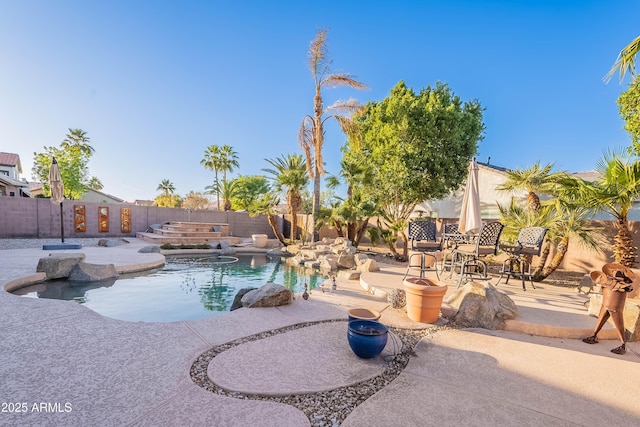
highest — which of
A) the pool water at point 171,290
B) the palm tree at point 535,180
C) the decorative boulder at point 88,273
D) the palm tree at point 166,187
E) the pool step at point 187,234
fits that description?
the palm tree at point 166,187

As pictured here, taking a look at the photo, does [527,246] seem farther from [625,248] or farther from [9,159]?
[9,159]

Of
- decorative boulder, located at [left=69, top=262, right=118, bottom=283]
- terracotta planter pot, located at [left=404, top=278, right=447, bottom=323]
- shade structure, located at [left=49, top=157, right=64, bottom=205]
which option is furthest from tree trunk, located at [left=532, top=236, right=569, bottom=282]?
shade structure, located at [left=49, top=157, right=64, bottom=205]

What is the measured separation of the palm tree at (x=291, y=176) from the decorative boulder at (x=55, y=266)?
9.20 metres

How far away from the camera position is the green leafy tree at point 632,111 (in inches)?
304

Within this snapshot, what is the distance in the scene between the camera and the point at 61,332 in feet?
10.3

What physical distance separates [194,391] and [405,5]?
1187 centimetres

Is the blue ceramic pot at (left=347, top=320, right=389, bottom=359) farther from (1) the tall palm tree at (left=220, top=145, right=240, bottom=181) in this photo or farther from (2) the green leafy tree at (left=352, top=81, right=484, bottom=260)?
(1) the tall palm tree at (left=220, top=145, right=240, bottom=181)

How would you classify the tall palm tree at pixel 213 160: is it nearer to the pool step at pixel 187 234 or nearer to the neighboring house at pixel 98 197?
the neighboring house at pixel 98 197

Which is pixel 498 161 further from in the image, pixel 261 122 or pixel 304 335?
pixel 304 335

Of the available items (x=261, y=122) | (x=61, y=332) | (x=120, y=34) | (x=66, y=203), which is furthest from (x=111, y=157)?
(x=61, y=332)

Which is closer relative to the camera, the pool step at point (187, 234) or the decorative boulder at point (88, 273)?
the decorative boulder at point (88, 273)

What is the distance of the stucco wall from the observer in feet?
43.1

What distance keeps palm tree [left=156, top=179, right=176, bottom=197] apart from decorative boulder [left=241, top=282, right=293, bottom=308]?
38400 millimetres

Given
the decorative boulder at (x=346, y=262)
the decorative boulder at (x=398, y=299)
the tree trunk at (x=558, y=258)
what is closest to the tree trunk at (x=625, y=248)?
the tree trunk at (x=558, y=258)
